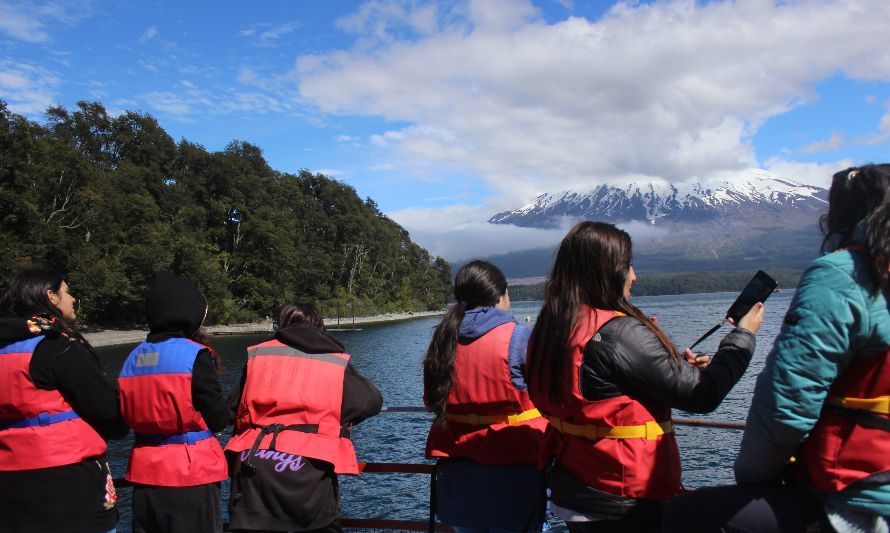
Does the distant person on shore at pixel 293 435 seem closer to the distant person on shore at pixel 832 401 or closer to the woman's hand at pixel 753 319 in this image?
the woman's hand at pixel 753 319

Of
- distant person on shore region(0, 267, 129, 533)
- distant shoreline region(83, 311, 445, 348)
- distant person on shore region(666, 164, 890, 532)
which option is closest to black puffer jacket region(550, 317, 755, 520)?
distant person on shore region(666, 164, 890, 532)

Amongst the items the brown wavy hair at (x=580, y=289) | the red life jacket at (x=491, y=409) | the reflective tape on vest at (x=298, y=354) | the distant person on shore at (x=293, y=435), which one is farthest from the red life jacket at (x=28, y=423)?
the brown wavy hair at (x=580, y=289)

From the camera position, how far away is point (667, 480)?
232 centimetres

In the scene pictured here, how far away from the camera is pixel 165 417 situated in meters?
3.27

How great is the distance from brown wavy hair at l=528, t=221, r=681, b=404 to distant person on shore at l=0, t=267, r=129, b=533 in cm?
220

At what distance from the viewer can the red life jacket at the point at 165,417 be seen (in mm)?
3266

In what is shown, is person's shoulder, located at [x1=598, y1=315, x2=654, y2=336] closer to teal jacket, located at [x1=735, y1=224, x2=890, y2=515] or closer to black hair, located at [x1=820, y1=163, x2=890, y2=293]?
teal jacket, located at [x1=735, y1=224, x2=890, y2=515]

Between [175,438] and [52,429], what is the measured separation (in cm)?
58

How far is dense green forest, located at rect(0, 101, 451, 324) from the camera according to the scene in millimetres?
44562

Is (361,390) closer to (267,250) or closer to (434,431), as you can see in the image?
(434,431)

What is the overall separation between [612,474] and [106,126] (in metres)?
70.8

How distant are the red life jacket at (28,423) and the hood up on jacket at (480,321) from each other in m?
2.02

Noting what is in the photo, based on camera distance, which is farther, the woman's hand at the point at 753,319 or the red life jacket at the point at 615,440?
the woman's hand at the point at 753,319

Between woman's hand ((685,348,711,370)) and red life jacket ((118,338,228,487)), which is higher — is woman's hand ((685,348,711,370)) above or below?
above
